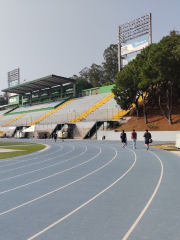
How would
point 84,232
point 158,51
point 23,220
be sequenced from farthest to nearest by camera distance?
point 158,51, point 23,220, point 84,232

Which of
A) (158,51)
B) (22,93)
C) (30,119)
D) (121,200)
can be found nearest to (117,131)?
(158,51)

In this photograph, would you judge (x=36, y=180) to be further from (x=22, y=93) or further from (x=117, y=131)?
(x=22, y=93)

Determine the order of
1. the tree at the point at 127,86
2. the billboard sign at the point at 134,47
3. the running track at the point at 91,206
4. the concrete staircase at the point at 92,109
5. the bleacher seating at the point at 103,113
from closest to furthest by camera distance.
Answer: the running track at the point at 91,206 < the tree at the point at 127,86 < the bleacher seating at the point at 103,113 < the concrete staircase at the point at 92,109 < the billboard sign at the point at 134,47

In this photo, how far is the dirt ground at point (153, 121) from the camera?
3775cm

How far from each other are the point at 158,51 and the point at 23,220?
34.3 metres

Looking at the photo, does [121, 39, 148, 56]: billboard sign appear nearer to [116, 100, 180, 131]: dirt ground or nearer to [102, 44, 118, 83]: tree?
[116, 100, 180, 131]: dirt ground

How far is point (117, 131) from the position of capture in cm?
4062

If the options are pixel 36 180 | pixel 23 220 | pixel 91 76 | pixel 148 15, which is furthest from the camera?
pixel 91 76

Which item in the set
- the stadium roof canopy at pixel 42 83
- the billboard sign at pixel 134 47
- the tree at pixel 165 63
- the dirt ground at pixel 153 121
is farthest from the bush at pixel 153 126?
the stadium roof canopy at pixel 42 83

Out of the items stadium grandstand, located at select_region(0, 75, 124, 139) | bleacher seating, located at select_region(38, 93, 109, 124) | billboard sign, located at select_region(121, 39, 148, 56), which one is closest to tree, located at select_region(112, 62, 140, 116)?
stadium grandstand, located at select_region(0, 75, 124, 139)

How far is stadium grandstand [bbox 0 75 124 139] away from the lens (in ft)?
156

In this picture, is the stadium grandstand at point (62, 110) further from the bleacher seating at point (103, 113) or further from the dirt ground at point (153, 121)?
the dirt ground at point (153, 121)

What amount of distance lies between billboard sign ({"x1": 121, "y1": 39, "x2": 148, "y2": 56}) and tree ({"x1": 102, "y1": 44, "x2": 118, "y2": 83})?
109ft

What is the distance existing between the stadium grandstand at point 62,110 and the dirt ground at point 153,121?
146 inches
